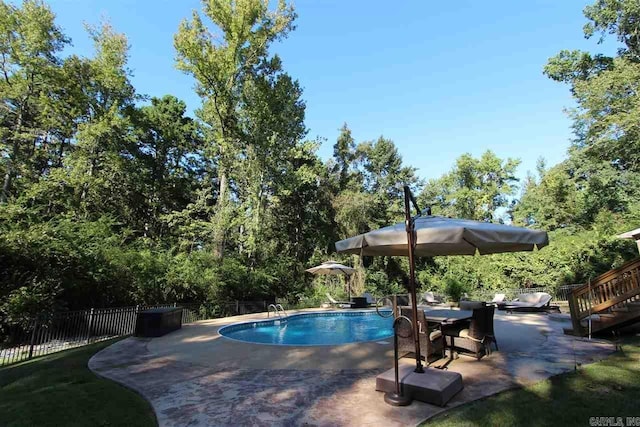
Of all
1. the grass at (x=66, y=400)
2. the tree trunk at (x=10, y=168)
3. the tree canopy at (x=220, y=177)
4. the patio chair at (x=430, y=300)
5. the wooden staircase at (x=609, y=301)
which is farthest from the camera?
the tree trunk at (x=10, y=168)

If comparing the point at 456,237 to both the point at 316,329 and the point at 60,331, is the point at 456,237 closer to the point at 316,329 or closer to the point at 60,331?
the point at 316,329

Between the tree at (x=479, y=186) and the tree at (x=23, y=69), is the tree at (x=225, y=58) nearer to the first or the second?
the tree at (x=23, y=69)

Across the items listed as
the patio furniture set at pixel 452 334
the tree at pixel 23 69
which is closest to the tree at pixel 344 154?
the tree at pixel 23 69

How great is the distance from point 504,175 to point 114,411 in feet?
126

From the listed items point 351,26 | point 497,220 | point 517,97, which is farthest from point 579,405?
point 497,220

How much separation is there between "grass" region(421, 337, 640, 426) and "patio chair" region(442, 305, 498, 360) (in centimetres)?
128

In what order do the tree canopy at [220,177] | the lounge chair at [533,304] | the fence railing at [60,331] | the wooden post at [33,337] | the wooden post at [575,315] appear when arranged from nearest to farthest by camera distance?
the wooden post at [575,315], the wooden post at [33,337], the fence railing at [60,331], the tree canopy at [220,177], the lounge chair at [533,304]

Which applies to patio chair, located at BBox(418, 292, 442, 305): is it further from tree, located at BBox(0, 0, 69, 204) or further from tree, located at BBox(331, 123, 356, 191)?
tree, located at BBox(0, 0, 69, 204)

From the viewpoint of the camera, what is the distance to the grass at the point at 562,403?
9.57 ft

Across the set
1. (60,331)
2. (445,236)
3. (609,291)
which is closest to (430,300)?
(609,291)

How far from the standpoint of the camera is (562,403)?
10.6ft

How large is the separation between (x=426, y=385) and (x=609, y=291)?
18.4 feet

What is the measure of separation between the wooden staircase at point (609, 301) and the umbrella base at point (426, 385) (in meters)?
4.35

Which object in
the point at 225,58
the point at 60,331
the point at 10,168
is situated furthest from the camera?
the point at 225,58
